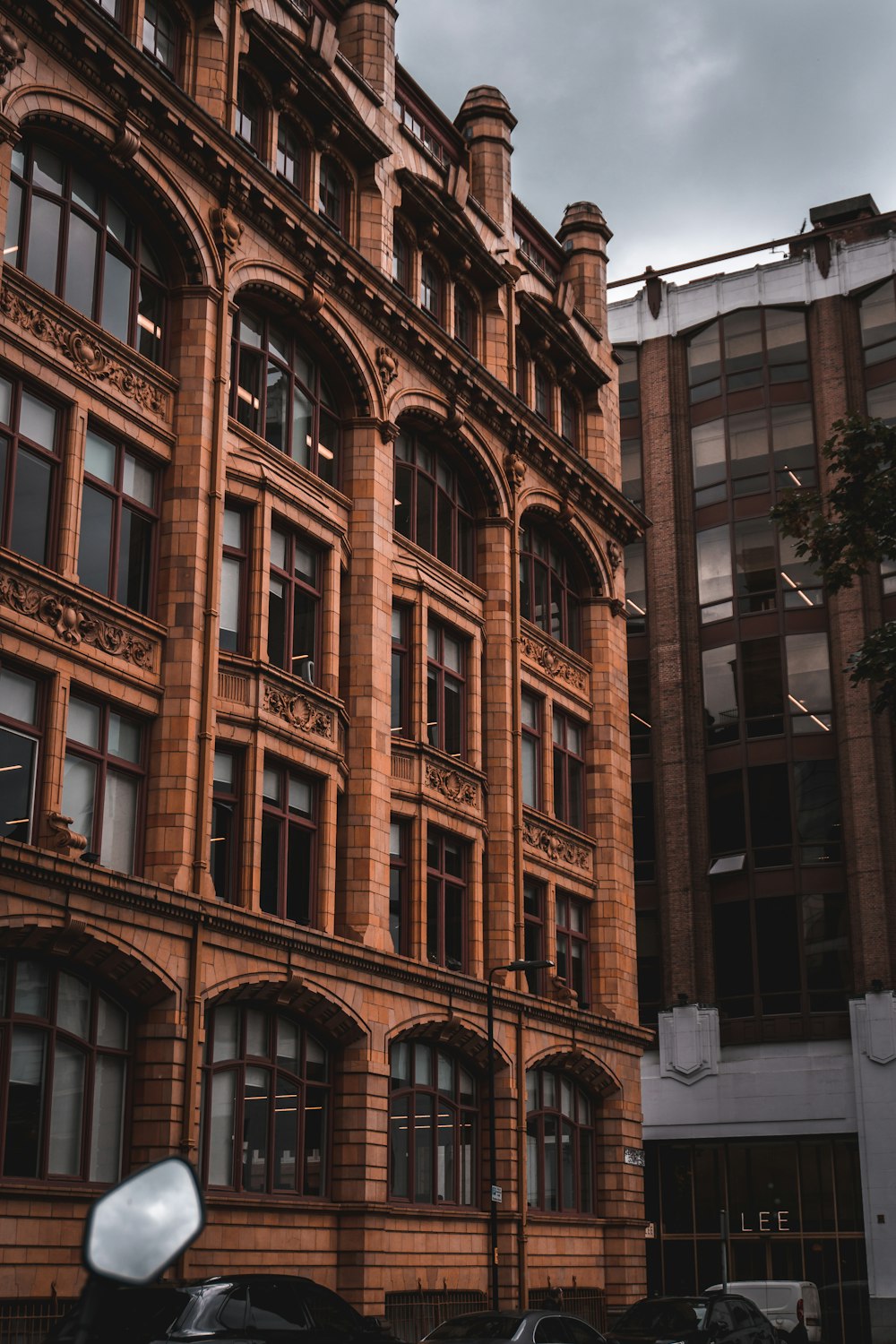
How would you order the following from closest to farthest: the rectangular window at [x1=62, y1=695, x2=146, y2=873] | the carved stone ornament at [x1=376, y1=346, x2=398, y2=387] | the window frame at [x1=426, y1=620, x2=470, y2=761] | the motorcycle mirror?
the motorcycle mirror < the rectangular window at [x1=62, y1=695, x2=146, y2=873] < the carved stone ornament at [x1=376, y1=346, x2=398, y2=387] < the window frame at [x1=426, y1=620, x2=470, y2=761]

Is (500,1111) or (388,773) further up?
(388,773)

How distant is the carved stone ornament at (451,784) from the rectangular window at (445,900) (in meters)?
0.88

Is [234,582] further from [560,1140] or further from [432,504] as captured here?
[560,1140]

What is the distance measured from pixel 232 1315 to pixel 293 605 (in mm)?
16810

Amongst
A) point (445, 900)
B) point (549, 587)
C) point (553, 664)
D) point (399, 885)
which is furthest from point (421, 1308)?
point (549, 587)

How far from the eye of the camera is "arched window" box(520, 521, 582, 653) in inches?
1647

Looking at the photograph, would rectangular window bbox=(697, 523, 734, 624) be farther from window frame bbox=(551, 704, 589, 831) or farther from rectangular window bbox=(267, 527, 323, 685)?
rectangular window bbox=(267, 527, 323, 685)

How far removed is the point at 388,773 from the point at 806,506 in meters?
10.6

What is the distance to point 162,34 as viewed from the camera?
30.7 meters

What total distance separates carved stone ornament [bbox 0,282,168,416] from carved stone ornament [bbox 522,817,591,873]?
49.9ft

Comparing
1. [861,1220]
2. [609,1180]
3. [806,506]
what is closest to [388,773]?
[806,506]

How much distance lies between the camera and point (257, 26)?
31.8m

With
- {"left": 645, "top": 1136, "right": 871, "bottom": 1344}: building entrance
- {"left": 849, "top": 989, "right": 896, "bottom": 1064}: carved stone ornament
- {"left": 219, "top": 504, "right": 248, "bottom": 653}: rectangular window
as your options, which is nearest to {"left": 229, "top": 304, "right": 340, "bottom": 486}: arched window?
{"left": 219, "top": 504, "right": 248, "bottom": 653}: rectangular window

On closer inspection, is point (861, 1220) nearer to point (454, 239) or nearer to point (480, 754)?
point (480, 754)
